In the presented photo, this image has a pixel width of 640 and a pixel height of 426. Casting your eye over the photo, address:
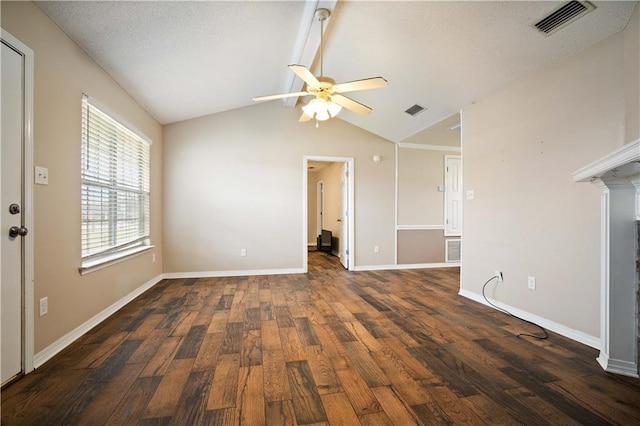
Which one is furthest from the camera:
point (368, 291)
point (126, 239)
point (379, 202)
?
point (379, 202)

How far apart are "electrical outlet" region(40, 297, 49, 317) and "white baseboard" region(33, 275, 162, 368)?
25 centimetres

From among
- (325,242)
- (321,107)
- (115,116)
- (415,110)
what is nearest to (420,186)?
(415,110)

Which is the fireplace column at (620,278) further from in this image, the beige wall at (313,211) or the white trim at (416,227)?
the beige wall at (313,211)

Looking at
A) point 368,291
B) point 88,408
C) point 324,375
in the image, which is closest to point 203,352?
point 88,408

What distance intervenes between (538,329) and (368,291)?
175 cm

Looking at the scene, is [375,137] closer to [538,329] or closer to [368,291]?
[368,291]

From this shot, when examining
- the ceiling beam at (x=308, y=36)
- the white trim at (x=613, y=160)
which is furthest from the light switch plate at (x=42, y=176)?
the white trim at (x=613, y=160)

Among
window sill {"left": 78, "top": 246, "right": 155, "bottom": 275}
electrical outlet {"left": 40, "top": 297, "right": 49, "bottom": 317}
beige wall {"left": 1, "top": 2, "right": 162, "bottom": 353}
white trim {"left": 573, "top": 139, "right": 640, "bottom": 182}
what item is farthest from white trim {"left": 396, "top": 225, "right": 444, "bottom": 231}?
electrical outlet {"left": 40, "top": 297, "right": 49, "bottom": 317}

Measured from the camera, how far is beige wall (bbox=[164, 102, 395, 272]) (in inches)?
171

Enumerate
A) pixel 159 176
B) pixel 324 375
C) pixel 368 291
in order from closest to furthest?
pixel 324 375, pixel 368 291, pixel 159 176

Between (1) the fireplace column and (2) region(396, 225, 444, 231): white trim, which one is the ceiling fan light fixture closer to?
(1) the fireplace column

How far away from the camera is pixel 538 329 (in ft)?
8.05

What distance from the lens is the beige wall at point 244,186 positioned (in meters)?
4.33

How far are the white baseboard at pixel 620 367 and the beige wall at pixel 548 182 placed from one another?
1.39 feet
